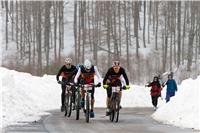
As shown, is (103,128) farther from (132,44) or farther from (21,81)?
(132,44)

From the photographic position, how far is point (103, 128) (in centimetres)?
1536

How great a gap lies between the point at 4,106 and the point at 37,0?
171ft

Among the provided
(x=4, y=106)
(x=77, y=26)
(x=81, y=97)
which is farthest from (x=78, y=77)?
(x=77, y=26)

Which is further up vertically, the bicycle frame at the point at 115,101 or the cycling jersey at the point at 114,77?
the cycling jersey at the point at 114,77

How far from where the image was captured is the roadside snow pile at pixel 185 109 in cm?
1576

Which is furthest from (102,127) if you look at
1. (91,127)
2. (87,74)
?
(87,74)

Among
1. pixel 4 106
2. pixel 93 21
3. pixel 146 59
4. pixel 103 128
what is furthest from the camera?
pixel 93 21

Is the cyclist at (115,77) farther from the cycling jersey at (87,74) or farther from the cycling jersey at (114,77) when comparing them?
the cycling jersey at (87,74)

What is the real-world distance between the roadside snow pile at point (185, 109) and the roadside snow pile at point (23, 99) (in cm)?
427

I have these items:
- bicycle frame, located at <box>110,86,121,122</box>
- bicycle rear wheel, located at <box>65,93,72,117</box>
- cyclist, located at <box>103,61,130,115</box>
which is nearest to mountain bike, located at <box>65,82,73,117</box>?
bicycle rear wheel, located at <box>65,93,72,117</box>

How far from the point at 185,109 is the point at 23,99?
700 centimetres

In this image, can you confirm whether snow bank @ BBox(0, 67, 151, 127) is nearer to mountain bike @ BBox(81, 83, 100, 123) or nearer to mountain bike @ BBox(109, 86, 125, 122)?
mountain bike @ BBox(81, 83, 100, 123)

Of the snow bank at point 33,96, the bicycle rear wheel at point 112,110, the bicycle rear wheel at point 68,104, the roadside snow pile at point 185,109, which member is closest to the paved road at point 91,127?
the bicycle rear wheel at point 112,110

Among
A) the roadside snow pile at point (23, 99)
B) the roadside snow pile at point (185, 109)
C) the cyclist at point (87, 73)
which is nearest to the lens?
the roadside snow pile at point (185, 109)
